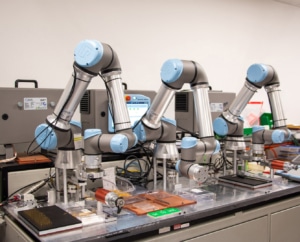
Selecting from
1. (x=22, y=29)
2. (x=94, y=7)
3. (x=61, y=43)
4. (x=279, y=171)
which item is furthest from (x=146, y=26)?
(x=279, y=171)

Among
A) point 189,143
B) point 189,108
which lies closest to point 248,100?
point 189,108

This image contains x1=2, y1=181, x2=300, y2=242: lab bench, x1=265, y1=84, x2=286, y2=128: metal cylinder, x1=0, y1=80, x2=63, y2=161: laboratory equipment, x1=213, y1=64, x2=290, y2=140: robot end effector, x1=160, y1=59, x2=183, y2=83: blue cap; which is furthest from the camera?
x1=265, y1=84, x2=286, y2=128: metal cylinder

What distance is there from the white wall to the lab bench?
0.91 m

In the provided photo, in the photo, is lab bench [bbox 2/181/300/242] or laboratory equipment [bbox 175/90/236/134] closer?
lab bench [bbox 2/181/300/242]

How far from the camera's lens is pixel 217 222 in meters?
1.71

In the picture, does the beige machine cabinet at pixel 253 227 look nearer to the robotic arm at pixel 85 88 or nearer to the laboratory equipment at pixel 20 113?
the robotic arm at pixel 85 88

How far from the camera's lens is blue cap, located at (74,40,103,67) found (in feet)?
4.67

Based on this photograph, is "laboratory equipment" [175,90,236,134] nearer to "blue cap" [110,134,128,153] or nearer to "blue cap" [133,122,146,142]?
"blue cap" [133,122,146,142]

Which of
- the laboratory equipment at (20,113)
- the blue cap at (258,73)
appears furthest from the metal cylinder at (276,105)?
the laboratory equipment at (20,113)

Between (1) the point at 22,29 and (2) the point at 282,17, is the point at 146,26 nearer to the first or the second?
(1) the point at 22,29

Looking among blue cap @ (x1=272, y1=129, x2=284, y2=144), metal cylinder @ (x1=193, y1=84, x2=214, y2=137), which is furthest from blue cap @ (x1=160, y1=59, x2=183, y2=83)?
blue cap @ (x1=272, y1=129, x2=284, y2=144)

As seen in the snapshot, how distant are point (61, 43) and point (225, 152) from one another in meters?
1.47

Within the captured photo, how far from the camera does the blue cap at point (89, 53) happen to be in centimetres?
142

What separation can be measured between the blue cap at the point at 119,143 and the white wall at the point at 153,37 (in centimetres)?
110
